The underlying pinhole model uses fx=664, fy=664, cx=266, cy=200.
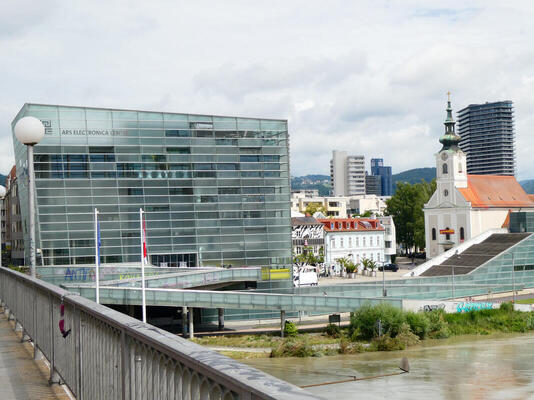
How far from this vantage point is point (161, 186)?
60438 mm

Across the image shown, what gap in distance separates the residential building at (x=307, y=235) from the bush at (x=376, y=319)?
52.3 m

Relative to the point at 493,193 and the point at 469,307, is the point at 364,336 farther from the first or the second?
the point at 493,193

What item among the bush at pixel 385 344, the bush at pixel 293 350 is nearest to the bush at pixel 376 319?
the bush at pixel 385 344

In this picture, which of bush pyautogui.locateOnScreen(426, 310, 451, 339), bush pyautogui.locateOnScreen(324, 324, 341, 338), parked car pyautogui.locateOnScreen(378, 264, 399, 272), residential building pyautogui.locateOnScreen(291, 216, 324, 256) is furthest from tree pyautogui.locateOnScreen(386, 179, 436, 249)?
bush pyautogui.locateOnScreen(324, 324, 341, 338)

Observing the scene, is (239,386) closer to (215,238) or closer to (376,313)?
(376,313)

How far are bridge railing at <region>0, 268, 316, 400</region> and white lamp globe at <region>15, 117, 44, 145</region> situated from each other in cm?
374

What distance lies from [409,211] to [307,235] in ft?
114

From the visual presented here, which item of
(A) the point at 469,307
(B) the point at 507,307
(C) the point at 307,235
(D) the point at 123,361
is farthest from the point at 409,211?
(D) the point at 123,361

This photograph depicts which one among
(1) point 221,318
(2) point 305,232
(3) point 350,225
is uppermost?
(3) point 350,225

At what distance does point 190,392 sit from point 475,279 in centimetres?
8204

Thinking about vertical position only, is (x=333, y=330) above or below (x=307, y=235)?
below

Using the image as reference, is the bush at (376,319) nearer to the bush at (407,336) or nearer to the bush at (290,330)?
the bush at (407,336)

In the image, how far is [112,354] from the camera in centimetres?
561

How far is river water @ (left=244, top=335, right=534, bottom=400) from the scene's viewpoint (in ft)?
118
